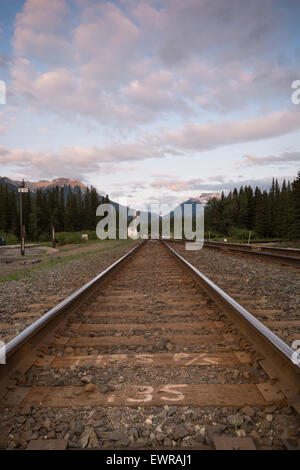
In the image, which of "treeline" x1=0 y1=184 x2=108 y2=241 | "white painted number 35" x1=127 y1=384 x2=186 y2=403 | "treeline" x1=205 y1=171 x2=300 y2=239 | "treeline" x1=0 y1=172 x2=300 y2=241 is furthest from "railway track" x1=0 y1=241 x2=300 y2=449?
"treeline" x1=0 y1=184 x2=108 y2=241

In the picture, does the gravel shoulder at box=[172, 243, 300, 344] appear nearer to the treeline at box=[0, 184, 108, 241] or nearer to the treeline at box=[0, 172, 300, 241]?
the treeline at box=[0, 172, 300, 241]

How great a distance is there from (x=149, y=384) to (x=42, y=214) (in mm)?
91846

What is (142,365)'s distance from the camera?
2.14m

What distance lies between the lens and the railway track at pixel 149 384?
1395 millimetres

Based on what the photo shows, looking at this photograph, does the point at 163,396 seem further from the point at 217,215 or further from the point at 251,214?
the point at 251,214

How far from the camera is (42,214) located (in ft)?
285

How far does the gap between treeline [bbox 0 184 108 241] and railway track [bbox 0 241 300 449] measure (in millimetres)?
75268

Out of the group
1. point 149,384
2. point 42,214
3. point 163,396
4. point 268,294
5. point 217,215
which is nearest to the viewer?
point 163,396

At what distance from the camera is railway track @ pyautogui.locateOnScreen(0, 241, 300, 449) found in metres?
1.39

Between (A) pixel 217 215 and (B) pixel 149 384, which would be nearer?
(B) pixel 149 384

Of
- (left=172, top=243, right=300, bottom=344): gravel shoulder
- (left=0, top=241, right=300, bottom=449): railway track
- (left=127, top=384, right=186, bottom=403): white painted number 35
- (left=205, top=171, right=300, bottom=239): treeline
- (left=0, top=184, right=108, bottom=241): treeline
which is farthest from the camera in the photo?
(left=0, top=184, right=108, bottom=241): treeline

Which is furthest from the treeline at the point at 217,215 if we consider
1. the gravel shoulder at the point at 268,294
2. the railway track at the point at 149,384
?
the railway track at the point at 149,384

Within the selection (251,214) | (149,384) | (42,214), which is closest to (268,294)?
(149,384)

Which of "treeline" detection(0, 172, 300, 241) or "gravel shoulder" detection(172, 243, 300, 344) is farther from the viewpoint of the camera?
"treeline" detection(0, 172, 300, 241)
